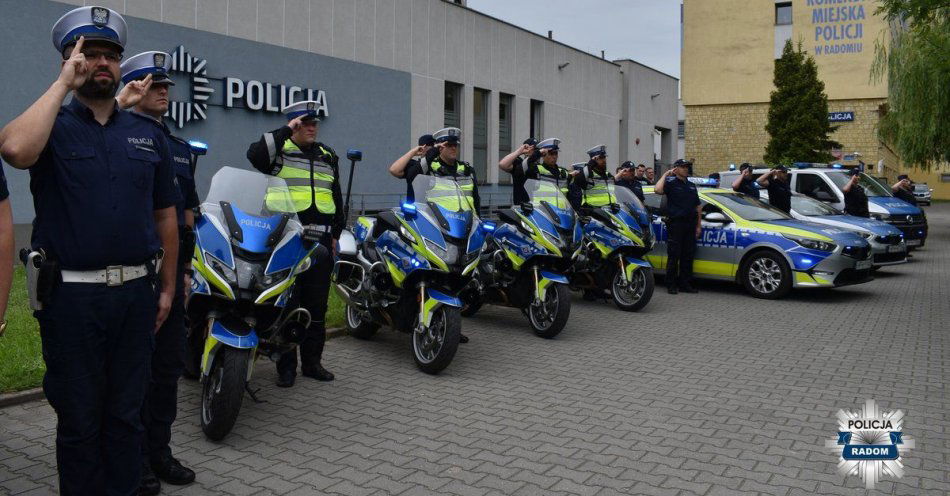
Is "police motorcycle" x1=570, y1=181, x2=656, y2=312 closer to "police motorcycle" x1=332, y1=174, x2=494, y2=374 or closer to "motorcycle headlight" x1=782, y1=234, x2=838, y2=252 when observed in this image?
"motorcycle headlight" x1=782, y1=234, x2=838, y2=252

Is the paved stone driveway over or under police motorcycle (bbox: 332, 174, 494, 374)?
under

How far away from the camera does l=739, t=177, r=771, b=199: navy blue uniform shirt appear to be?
13.4 metres

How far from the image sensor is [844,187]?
1573 centimetres

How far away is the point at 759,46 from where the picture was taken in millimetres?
47781

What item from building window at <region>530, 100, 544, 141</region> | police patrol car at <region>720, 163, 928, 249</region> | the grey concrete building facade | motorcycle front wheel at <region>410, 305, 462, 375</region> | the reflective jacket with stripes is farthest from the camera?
building window at <region>530, 100, 544, 141</region>

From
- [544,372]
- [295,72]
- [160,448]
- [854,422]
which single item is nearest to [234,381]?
[160,448]

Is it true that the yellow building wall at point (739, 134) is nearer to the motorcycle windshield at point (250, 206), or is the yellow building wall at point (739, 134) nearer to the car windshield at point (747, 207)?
the car windshield at point (747, 207)

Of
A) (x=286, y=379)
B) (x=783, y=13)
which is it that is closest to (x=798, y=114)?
(x=783, y=13)

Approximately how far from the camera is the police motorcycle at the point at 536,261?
7.93m

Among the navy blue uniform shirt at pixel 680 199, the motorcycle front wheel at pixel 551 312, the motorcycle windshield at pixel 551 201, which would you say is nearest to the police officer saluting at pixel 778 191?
the navy blue uniform shirt at pixel 680 199

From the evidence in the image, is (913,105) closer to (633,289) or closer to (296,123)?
(633,289)

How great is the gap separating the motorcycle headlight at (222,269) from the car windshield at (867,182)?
14.6 meters

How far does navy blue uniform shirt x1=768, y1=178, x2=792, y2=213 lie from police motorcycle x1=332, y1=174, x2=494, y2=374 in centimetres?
804

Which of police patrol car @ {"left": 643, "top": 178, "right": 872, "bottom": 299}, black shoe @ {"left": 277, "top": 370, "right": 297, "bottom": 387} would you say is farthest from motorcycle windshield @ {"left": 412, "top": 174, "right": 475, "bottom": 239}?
police patrol car @ {"left": 643, "top": 178, "right": 872, "bottom": 299}
